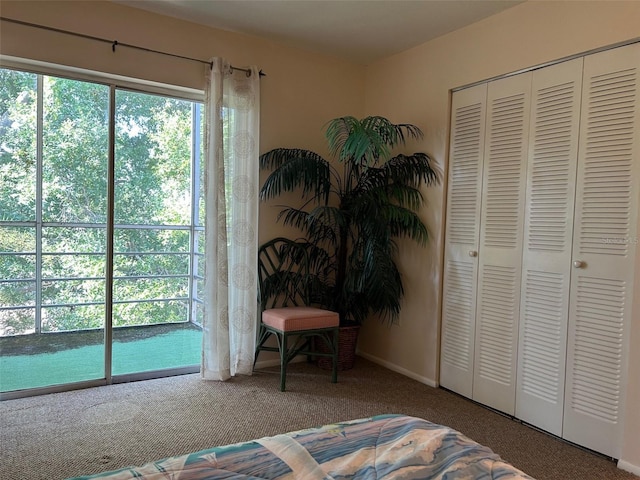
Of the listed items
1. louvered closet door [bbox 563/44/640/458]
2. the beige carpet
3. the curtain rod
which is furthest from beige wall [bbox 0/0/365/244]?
louvered closet door [bbox 563/44/640/458]

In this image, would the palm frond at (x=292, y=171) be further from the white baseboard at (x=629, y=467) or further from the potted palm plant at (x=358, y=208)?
the white baseboard at (x=629, y=467)

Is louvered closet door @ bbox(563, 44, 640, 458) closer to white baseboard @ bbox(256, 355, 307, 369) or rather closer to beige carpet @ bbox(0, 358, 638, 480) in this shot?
beige carpet @ bbox(0, 358, 638, 480)

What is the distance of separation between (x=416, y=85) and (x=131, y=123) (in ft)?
6.73

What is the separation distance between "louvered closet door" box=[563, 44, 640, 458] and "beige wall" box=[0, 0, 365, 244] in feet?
6.38

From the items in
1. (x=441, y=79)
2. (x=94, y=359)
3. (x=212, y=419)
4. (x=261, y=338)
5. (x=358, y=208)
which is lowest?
(x=212, y=419)

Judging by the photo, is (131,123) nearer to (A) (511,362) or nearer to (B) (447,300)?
(B) (447,300)

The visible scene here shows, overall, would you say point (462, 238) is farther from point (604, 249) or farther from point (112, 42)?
point (112, 42)

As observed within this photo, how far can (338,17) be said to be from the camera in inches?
120

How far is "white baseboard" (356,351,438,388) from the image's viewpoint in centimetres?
334

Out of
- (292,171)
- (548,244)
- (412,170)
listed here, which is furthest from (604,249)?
(292,171)

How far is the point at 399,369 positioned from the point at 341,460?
2529 mm

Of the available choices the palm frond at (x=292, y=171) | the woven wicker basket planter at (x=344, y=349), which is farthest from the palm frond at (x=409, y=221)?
the woven wicker basket planter at (x=344, y=349)

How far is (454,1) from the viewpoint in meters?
2.75

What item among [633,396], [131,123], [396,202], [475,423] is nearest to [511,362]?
[475,423]
